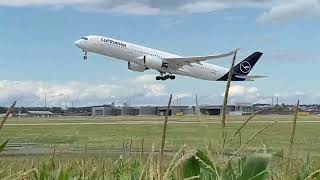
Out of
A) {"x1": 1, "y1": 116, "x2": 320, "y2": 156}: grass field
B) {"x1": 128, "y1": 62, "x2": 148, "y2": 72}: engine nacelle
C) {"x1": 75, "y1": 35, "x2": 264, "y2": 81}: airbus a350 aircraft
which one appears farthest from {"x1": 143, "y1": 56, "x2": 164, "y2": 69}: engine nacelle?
{"x1": 1, "y1": 116, "x2": 320, "y2": 156}: grass field

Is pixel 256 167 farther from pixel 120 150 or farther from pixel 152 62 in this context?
pixel 152 62

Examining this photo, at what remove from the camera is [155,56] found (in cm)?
8044

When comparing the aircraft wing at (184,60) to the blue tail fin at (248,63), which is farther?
the blue tail fin at (248,63)

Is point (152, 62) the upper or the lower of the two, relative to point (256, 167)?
upper

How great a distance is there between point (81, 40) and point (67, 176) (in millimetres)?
77886

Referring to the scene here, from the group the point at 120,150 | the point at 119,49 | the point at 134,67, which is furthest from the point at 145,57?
the point at 120,150

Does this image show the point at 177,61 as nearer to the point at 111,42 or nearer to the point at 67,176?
the point at 111,42

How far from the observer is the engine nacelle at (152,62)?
76.4 meters

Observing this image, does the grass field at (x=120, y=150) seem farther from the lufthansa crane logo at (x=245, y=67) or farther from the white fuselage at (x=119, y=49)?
the lufthansa crane logo at (x=245, y=67)

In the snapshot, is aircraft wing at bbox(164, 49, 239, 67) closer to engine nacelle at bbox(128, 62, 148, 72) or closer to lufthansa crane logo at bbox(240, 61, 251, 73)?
engine nacelle at bbox(128, 62, 148, 72)

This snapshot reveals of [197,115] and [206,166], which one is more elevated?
[197,115]

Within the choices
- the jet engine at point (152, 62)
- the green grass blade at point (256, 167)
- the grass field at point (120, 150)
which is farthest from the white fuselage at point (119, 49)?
the green grass blade at point (256, 167)

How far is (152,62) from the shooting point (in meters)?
76.8

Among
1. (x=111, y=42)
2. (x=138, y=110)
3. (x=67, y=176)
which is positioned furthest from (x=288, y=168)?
(x=138, y=110)
